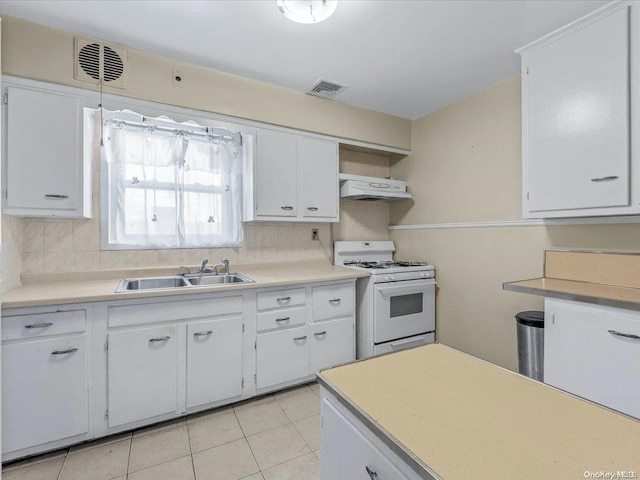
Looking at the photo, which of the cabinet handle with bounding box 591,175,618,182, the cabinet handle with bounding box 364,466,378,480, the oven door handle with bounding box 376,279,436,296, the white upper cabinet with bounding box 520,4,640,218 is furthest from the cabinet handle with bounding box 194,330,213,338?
the cabinet handle with bounding box 591,175,618,182

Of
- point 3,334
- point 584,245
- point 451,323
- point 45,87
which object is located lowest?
point 451,323

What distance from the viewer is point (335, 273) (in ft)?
8.84

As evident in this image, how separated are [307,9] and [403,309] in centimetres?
240

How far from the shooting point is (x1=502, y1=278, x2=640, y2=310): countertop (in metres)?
1.47

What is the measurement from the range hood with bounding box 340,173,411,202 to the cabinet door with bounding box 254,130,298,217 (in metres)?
0.57

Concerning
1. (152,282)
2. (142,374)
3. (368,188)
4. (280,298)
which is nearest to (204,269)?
(152,282)

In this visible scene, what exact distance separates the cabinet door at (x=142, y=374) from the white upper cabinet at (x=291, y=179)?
3.91 feet

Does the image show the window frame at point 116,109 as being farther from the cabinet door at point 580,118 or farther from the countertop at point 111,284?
the cabinet door at point 580,118

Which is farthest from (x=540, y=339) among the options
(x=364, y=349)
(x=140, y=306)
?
(x=140, y=306)

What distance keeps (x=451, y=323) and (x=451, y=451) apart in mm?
2645

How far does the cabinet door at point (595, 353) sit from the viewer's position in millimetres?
1430

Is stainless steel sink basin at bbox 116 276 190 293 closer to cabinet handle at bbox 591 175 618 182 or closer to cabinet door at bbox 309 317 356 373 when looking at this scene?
cabinet door at bbox 309 317 356 373

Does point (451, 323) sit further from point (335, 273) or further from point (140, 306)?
point (140, 306)

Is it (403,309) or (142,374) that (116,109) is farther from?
(403,309)
